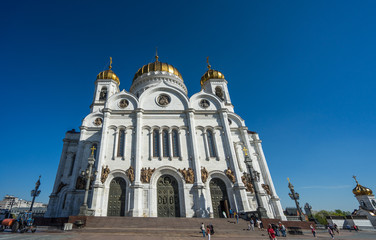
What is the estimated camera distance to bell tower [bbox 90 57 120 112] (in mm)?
25953

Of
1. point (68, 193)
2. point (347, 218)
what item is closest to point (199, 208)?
point (68, 193)

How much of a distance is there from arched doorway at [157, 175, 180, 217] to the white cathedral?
0.08 meters

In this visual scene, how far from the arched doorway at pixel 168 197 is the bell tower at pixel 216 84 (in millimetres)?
14188

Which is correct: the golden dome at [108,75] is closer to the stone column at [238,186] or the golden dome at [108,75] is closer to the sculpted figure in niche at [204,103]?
the sculpted figure in niche at [204,103]

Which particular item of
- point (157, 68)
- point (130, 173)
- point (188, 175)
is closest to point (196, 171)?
point (188, 175)

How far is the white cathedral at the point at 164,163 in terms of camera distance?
639 inches

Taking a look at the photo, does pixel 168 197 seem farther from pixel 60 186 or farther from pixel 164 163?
pixel 60 186

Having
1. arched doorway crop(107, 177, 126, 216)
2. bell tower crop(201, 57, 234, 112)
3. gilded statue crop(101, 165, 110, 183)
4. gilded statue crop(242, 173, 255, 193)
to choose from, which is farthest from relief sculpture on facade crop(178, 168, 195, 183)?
bell tower crop(201, 57, 234, 112)

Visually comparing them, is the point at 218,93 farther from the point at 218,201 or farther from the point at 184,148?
the point at 218,201

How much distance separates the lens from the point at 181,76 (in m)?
32.4

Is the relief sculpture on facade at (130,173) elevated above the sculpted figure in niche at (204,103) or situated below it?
below

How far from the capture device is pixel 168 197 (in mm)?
16797

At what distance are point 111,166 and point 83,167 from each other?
16.1ft

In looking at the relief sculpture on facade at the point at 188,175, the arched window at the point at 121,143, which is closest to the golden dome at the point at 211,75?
the arched window at the point at 121,143
